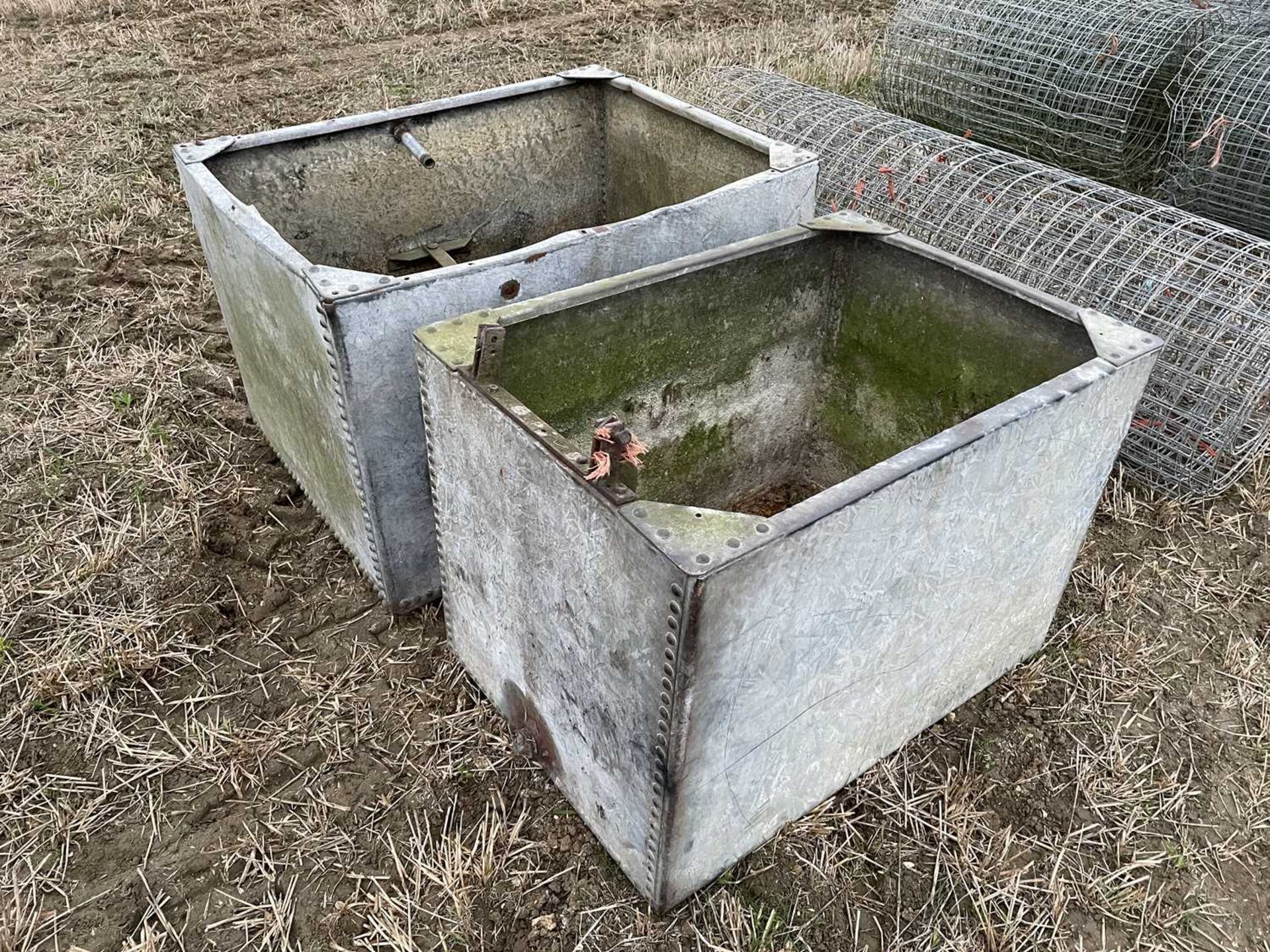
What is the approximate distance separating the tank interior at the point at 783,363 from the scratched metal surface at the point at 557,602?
0.32 meters

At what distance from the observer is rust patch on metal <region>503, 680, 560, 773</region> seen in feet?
7.99

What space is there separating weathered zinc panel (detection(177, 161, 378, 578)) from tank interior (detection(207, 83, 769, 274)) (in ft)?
1.23

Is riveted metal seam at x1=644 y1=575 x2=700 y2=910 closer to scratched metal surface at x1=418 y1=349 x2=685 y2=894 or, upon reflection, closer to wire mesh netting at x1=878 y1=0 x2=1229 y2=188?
scratched metal surface at x1=418 y1=349 x2=685 y2=894

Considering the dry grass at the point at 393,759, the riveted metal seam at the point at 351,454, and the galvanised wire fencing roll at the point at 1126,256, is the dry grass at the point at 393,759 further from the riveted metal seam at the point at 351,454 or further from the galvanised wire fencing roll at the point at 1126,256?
the galvanised wire fencing roll at the point at 1126,256

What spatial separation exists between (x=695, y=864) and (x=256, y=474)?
7.61ft

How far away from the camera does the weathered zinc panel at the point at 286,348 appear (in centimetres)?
253

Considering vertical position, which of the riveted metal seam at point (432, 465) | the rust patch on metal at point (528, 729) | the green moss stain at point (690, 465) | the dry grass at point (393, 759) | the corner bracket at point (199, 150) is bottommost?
the dry grass at point (393, 759)

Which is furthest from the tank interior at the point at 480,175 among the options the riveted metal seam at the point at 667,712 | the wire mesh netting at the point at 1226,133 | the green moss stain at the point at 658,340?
the wire mesh netting at the point at 1226,133

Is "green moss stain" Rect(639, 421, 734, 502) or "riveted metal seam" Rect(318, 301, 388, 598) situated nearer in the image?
"riveted metal seam" Rect(318, 301, 388, 598)

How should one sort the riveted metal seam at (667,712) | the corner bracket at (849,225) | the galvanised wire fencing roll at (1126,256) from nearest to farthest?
the riveted metal seam at (667,712), the corner bracket at (849,225), the galvanised wire fencing roll at (1126,256)

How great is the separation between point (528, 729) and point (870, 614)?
1.00m

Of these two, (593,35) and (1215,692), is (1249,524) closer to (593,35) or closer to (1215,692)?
(1215,692)

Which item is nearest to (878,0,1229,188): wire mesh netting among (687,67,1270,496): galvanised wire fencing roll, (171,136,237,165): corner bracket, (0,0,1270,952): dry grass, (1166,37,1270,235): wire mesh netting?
(1166,37,1270,235): wire mesh netting

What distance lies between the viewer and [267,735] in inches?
106
